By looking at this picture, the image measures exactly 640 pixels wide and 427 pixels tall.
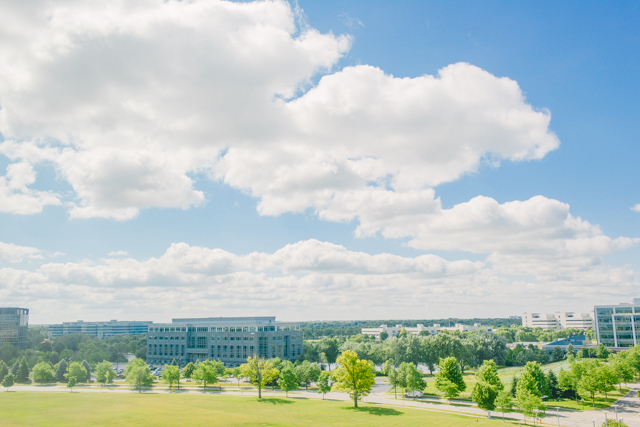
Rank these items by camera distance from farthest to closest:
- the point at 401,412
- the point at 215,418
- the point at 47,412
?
the point at 401,412
the point at 215,418
the point at 47,412

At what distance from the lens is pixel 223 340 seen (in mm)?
131000

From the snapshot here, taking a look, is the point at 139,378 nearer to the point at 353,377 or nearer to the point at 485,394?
the point at 353,377

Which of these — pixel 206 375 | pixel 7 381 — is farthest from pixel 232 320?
pixel 7 381

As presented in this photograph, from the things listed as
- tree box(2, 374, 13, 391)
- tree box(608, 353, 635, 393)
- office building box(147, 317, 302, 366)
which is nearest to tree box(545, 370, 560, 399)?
tree box(608, 353, 635, 393)

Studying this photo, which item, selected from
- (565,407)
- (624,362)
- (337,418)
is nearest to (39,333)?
(337,418)

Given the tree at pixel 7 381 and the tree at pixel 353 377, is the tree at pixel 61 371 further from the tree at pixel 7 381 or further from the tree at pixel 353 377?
the tree at pixel 353 377

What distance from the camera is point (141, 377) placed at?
8481 cm

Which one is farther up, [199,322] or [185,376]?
[199,322]

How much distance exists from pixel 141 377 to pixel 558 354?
120 metres

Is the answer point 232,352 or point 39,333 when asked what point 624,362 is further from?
point 39,333

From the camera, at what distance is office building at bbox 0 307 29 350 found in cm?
8519

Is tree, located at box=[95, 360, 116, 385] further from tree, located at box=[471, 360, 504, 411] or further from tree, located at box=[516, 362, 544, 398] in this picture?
tree, located at box=[516, 362, 544, 398]

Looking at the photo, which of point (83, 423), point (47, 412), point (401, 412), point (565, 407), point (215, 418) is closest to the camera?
point (83, 423)

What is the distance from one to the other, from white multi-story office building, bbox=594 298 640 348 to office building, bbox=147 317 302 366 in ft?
361
